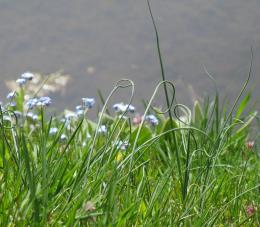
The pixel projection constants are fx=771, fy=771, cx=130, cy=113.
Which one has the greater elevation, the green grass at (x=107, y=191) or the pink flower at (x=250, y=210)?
the green grass at (x=107, y=191)

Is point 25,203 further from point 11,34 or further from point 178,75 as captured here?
point 11,34

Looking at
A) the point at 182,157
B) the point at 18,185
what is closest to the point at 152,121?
the point at 182,157

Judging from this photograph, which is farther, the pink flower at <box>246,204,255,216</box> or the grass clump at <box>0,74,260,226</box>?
the pink flower at <box>246,204,255,216</box>

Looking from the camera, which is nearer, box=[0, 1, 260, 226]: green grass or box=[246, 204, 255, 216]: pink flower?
box=[0, 1, 260, 226]: green grass

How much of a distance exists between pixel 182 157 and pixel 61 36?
2.17 meters

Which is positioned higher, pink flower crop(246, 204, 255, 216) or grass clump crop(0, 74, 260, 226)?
grass clump crop(0, 74, 260, 226)

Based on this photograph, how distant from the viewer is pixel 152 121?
10.9ft

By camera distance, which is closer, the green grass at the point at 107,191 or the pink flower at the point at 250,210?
the green grass at the point at 107,191

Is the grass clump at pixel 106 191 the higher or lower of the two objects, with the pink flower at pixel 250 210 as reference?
higher

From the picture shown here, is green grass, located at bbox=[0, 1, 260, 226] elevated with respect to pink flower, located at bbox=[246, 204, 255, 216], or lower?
elevated

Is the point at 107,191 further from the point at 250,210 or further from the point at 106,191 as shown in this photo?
the point at 250,210

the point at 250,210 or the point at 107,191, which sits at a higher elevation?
the point at 107,191

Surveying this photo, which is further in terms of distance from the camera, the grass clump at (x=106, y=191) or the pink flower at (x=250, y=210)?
the pink flower at (x=250, y=210)

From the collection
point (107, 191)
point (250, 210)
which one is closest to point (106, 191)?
point (107, 191)
